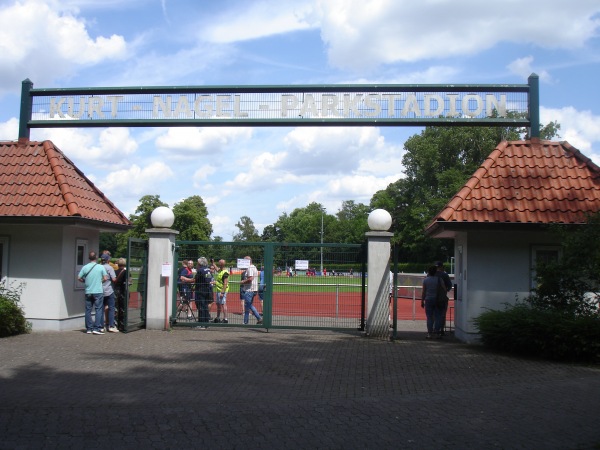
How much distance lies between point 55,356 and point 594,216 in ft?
33.0

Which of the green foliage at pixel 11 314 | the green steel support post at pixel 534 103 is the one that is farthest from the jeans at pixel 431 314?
the green foliage at pixel 11 314

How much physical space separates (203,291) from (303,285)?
2538mm

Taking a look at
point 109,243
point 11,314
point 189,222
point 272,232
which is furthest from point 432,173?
point 272,232

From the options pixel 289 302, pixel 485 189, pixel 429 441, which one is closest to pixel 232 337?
pixel 289 302

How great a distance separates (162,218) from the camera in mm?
15594

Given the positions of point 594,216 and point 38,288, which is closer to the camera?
point 594,216

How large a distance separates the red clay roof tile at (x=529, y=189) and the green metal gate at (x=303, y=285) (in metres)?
2.25

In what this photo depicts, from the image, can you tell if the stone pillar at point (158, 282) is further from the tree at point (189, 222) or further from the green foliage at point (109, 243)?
the green foliage at point (109, 243)

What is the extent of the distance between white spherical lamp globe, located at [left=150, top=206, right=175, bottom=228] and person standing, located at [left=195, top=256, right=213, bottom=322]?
47.4 inches

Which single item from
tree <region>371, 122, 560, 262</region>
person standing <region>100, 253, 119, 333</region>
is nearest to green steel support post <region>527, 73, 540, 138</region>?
person standing <region>100, 253, 119, 333</region>

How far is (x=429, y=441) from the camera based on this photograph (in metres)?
6.39

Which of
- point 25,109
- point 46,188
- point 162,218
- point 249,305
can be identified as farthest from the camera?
point 25,109

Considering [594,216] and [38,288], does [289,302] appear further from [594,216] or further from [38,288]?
[594,216]

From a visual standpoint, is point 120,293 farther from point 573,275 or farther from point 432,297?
point 573,275
